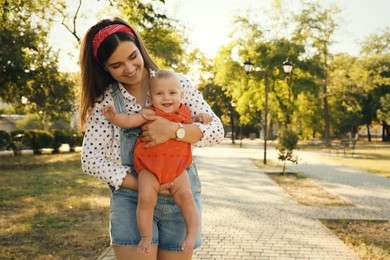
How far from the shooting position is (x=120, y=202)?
7.64 feet

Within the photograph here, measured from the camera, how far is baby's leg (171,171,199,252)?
2330mm

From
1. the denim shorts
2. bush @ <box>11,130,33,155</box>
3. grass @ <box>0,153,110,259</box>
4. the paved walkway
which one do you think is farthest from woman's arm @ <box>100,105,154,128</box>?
bush @ <box>11,130,33,155</box>

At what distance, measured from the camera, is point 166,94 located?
2338 millimetres

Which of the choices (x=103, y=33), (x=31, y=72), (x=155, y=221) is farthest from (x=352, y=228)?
(x=31, y=72)

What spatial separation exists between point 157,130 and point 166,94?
0.72 ft

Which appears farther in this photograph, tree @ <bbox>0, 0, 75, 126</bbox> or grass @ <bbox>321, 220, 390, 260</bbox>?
A: tree @ <bbox>0, 0, 75, 126</bbox>

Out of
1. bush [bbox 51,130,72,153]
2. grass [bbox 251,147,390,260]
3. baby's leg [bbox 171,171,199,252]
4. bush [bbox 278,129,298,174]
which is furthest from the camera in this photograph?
bush [bbox 51,130,72,153]

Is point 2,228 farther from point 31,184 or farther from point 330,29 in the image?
point 330,29

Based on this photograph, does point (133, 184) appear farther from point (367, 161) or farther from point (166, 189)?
point (367, 161)

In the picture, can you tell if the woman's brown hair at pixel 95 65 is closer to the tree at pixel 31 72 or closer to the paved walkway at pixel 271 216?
the paved walkway at pixel 271 216

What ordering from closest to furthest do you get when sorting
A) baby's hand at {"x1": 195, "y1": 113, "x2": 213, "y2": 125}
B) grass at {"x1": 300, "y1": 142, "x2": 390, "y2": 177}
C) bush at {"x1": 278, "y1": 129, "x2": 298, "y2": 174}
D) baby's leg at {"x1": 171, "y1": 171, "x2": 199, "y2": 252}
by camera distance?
baby's leg at {"x1": 171, "y1": 171, "x2": 199, "y2": 252}
baby's hand at {"x1": 195, "y1": 113, "x2": 213, "y2": 125}
bush at {"x1": 278, "y1": 129, "x2": 298, "y2": 174}
grass at {"x1": 300, "y1": 142, "x2": 390, "y2": 177}

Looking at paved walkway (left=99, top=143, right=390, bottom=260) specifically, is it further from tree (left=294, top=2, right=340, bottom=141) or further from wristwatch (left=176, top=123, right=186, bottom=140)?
tree (left=294, top=2, right=340, bottom=141)

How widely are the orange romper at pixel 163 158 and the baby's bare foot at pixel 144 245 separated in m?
0.32

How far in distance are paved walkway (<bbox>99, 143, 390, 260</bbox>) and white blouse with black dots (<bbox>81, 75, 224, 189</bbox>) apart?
333 cm
